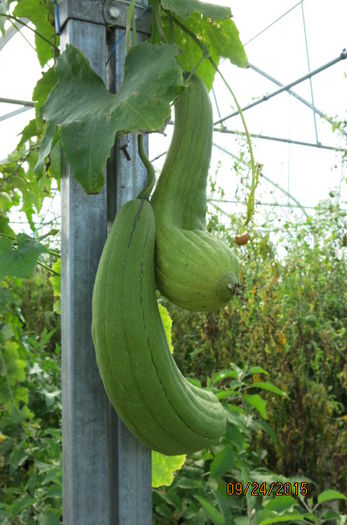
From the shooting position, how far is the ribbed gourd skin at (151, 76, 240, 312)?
539 millimetres

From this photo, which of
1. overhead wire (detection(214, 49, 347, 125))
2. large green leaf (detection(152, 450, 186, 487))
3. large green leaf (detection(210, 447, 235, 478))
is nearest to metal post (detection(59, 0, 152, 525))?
large green leaf (detection(152, 450, 186, 487))

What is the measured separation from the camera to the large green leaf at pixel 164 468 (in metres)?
0.79

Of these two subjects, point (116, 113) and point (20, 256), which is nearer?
point (116, 113)

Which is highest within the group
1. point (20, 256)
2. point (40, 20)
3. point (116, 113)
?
point (40, 20)

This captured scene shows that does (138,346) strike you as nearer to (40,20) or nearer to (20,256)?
(20,256)

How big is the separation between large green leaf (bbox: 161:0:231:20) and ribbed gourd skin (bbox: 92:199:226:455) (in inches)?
7.7

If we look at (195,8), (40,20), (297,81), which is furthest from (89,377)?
(297,81)

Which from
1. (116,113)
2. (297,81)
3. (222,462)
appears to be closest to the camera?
(116,113)

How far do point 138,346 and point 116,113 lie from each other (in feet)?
0.73

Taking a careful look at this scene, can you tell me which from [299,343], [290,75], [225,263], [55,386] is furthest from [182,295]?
[290,75]

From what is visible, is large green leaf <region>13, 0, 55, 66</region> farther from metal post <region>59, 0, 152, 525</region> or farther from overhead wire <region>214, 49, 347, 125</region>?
overhead wire <region>214, 49, 347, 125</region>

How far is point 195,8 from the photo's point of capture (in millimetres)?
545

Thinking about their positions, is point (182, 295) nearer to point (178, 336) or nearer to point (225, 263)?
point (225, 263)
